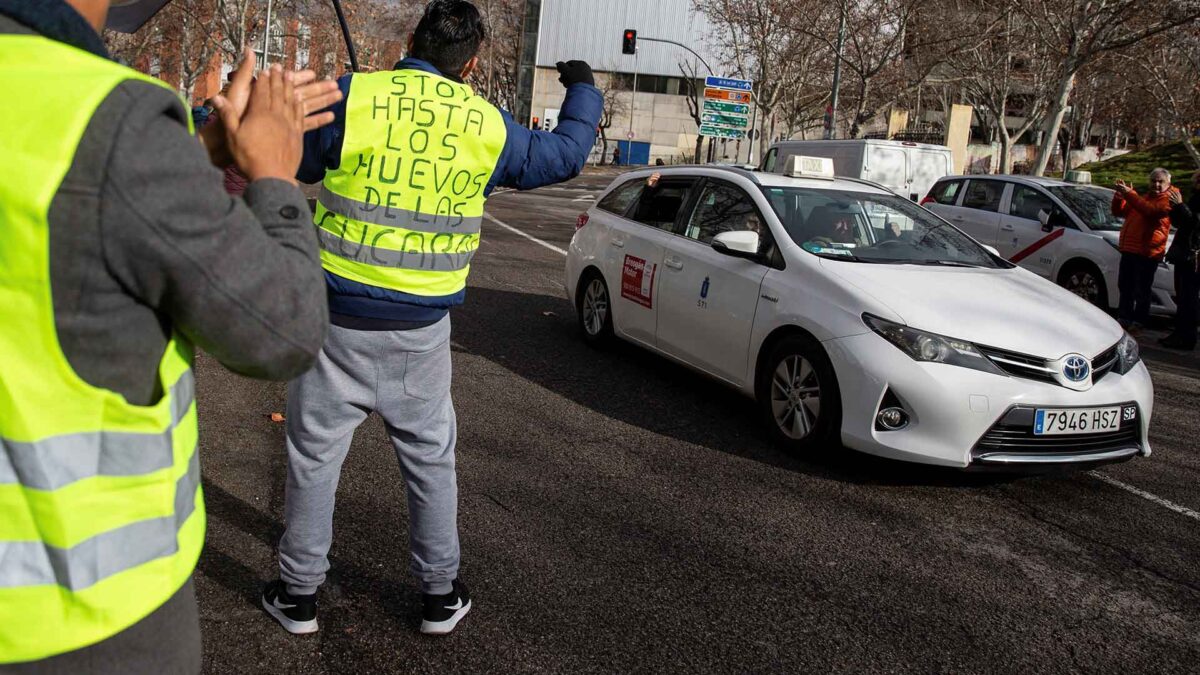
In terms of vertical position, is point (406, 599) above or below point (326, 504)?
below

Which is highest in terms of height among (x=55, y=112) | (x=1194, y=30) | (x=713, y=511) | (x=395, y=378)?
(x=1194, y=30)

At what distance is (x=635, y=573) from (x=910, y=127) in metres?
58.4

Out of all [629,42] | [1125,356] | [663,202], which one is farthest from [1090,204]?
[629,42]

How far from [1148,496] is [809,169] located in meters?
3.13

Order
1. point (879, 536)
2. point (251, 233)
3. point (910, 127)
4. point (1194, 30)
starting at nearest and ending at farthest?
1. point (251, 233)
2. point (879, 536)
3. point (1194, 30)
4. point (910, 127)

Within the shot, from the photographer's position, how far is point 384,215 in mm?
3020

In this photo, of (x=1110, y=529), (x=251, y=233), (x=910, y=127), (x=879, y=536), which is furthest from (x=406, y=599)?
(x=910, y=127)

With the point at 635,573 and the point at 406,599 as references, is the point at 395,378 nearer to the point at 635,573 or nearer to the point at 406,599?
the point at 406,599


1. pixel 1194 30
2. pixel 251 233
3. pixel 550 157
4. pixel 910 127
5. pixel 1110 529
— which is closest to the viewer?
pixel 251 233

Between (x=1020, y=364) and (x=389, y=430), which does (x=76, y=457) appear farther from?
(x=1020, y=364)

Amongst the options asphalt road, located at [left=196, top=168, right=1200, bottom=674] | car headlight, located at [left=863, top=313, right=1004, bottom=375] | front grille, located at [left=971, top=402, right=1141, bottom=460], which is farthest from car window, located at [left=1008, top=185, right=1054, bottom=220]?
car headlight, located at [left=863, top=313, right=1004, bottom=375]

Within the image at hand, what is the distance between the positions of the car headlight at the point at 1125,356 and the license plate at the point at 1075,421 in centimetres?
31

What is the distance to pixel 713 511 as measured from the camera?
4773 millimetres

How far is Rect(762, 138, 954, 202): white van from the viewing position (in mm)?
16859
